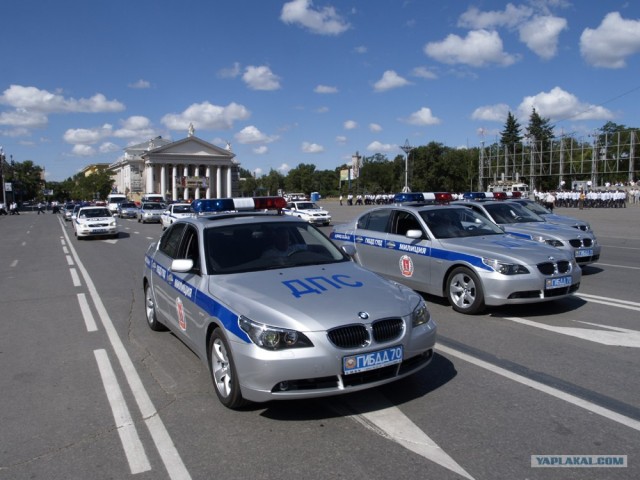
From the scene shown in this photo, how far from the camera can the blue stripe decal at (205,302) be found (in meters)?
4.21

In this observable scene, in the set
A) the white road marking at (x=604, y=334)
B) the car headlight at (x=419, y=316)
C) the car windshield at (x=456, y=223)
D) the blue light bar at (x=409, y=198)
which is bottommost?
the white road marking at (x=604, y=334)

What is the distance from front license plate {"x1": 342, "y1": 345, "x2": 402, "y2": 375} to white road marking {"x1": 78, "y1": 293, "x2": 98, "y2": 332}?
15.5 feet

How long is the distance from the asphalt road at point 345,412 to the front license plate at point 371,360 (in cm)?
43

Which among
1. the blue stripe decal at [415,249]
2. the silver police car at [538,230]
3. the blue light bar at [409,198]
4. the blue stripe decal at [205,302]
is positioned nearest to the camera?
the blue stripe decal at [205,302]

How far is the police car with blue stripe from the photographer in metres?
7.24

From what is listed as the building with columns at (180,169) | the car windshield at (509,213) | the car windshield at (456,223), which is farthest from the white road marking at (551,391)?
the building with columns at (180,169)

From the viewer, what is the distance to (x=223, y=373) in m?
A: 4.50

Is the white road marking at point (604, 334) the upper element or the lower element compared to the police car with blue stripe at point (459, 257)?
lower

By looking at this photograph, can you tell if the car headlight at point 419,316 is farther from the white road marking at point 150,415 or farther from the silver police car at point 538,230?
the silver police car at point 538,230

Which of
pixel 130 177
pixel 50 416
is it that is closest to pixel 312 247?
pixel 50 416

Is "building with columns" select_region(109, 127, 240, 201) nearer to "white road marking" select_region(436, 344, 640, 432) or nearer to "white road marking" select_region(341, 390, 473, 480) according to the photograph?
"white road marking" select_region(436, 344, 640, 432)

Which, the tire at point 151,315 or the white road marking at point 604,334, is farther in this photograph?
the tire at point 151,315

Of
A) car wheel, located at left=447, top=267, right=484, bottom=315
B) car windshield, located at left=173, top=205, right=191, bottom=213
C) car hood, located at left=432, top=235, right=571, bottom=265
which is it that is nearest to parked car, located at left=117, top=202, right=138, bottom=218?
car windshield, located at left=173, top=205, right=191, bottom=213

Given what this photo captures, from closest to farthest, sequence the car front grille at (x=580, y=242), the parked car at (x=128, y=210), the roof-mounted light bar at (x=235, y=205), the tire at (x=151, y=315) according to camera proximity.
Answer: the roof-mounted light bar at (x=235, y=205), the tire at (x=151, y=315), the car front grille at (x=580, y=242), the parked car at (x=128, y=210)
